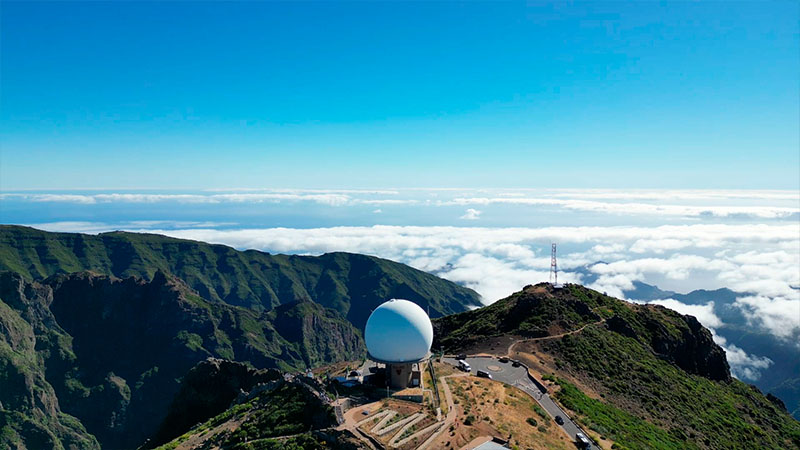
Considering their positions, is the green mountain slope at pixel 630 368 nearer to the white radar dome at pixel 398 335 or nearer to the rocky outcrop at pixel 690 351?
the rocky outcrop at pixel 690 351

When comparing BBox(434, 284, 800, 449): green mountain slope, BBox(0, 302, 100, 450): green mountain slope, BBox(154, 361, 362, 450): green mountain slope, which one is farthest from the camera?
BBox(0, 302, 100, 450): green mountain slope

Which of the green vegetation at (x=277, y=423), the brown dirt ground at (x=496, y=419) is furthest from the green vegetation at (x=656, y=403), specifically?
the green vegetation at (x=277, y=423)

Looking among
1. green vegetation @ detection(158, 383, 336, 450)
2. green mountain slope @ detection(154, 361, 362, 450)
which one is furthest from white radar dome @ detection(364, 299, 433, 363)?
green vegetation @ detection(158, 383, 336, 450)

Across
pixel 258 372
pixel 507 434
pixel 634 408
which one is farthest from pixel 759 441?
pixel 258 372

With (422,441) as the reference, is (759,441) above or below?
below

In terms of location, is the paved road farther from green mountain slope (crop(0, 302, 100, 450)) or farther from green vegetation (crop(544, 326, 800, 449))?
green mountain slope (crop(0, 302, 100, 450))

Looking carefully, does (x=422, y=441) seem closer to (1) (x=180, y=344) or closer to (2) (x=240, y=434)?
(2) (x=240, y=434)
